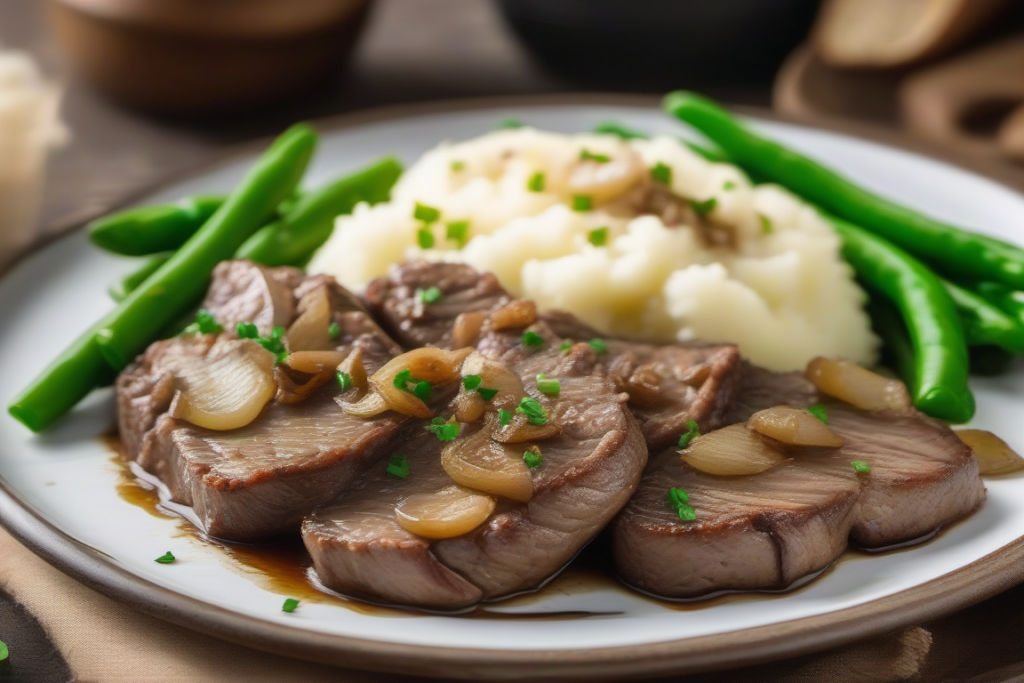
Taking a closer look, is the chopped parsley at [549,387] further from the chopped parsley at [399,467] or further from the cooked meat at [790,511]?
the chopped parsley at [399,467]

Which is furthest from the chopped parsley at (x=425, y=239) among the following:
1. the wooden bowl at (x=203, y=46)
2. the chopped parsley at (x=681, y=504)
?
the wooden bowl at (x=203, y=46)

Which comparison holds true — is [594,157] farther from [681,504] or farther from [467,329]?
[681,504]

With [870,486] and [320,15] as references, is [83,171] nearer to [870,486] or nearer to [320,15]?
[320,15]

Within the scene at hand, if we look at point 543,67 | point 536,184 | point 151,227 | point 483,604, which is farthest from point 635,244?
point 543,67

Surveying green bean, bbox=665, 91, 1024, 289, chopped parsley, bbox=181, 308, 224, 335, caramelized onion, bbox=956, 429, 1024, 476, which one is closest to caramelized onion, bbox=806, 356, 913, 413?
caramelized onion, bbox=956, 429, 1024, 476

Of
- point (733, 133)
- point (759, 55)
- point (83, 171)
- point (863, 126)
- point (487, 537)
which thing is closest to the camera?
point (487, 537)

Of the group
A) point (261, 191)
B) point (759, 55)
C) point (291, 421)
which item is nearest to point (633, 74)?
point (759, 55)

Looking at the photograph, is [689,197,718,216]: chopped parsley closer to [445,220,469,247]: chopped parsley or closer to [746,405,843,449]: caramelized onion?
[445,220,469,247]: chopped parsley
